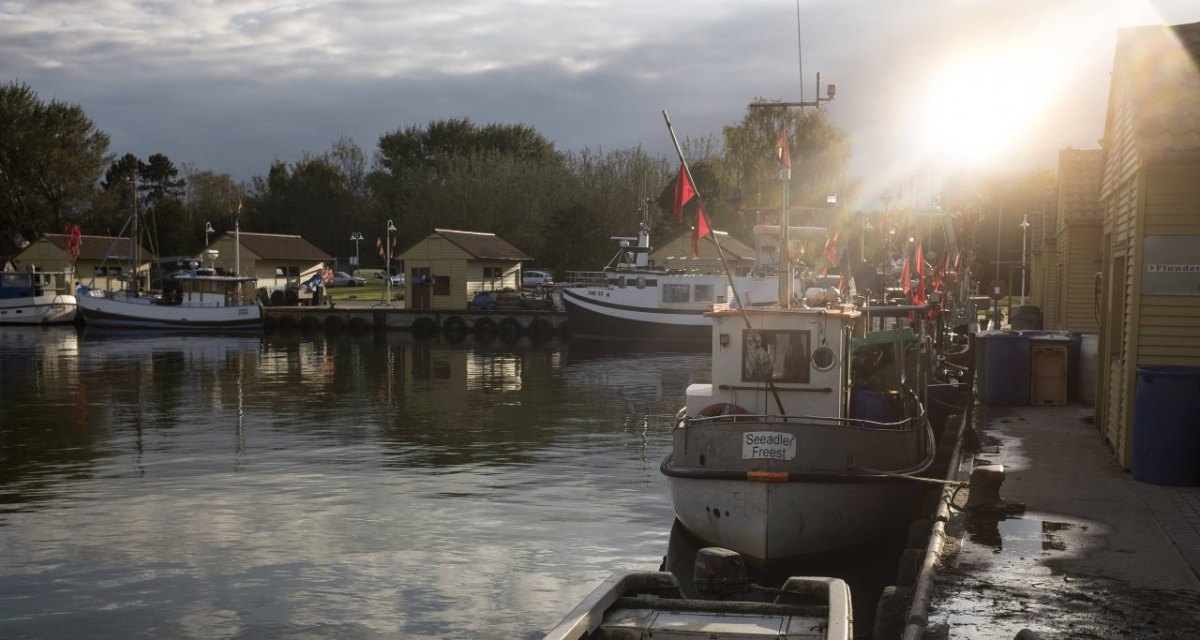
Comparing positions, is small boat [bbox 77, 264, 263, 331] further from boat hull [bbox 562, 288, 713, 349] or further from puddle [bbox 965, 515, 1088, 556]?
puddle [bbox 965, 515, 1088, 556]

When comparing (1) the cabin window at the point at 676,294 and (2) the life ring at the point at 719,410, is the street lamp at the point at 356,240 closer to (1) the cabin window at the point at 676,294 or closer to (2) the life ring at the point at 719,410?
(1) the cabin window at the point at 676,294

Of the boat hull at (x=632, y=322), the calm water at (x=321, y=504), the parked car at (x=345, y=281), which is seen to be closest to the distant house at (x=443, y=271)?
the boat hull at (x=632, y=322)

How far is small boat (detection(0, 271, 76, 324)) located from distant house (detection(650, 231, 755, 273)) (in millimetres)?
30905

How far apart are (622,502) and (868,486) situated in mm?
4827

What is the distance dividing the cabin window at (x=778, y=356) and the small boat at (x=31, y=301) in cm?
5752

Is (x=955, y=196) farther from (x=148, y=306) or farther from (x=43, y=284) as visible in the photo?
(x=43, y=284)

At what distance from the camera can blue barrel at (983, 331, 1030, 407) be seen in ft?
63.6

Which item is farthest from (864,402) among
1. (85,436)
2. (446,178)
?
(446,178)

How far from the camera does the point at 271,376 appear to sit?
3581cm

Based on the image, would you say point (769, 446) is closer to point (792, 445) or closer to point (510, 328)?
point (792, 445)

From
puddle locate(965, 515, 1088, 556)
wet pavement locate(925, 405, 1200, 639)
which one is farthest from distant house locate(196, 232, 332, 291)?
puddle locate(965, 515, 1088, 556)

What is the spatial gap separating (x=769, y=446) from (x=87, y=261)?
66.3m

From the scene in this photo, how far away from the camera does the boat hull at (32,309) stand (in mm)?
62188

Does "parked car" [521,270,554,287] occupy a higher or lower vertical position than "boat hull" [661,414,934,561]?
higher
